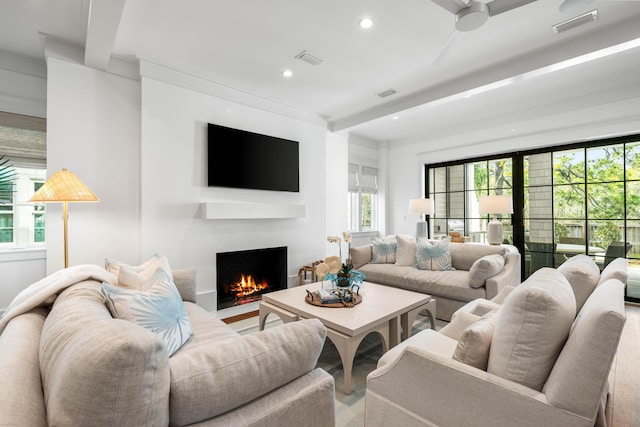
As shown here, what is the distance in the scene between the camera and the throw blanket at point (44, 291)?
4.09 feet

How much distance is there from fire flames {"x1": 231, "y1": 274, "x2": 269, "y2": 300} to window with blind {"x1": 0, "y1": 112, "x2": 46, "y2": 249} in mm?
2050

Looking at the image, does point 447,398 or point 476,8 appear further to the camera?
point 476,8

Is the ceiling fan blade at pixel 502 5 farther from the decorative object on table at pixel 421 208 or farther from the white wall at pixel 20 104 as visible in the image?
the white wall at pixel 20 104

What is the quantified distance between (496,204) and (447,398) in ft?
10.4

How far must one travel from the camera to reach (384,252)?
13.8 feet

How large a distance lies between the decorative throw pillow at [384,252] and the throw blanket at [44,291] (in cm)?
334

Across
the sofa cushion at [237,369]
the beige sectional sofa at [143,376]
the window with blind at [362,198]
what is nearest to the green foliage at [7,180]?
the beige sectional sofa at [143,376]

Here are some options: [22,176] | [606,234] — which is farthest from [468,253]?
[22,176]

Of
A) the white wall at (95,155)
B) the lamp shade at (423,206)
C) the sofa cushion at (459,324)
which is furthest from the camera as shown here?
the lamp shade at (423,206)

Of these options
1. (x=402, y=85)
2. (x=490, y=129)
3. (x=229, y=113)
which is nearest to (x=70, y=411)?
(x=229, y=113)

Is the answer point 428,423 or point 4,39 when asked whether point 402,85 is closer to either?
point 428,423

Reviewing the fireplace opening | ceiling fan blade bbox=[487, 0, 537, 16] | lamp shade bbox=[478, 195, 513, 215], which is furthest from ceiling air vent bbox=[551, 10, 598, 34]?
the fireplace opening

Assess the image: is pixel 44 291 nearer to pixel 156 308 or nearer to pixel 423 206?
pixel 156 308

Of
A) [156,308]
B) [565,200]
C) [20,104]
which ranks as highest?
[20,104]
